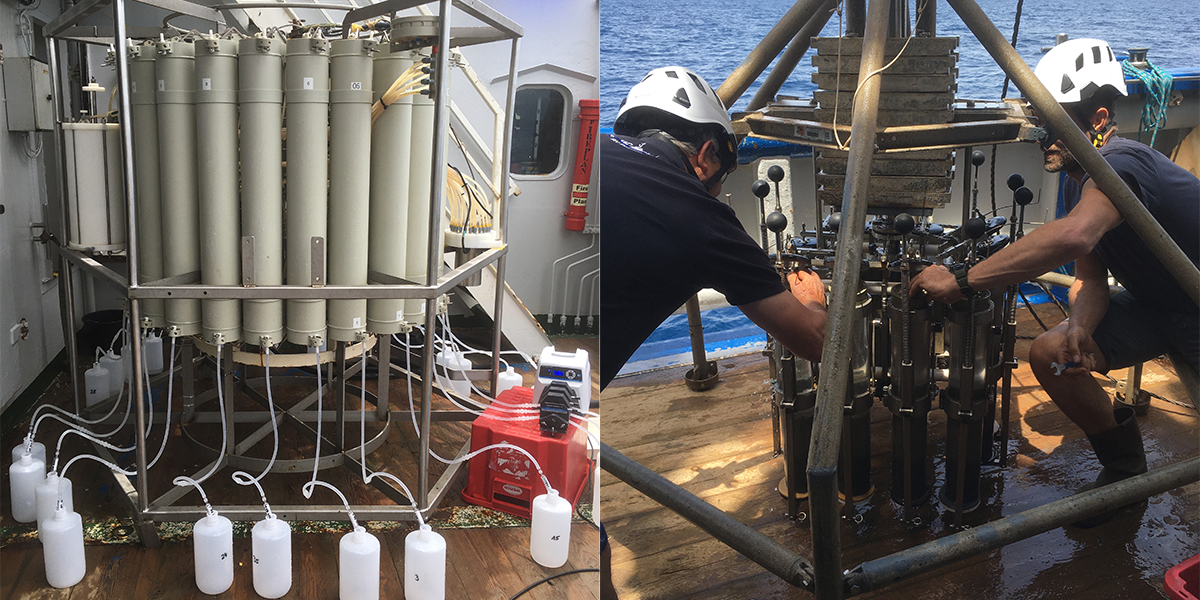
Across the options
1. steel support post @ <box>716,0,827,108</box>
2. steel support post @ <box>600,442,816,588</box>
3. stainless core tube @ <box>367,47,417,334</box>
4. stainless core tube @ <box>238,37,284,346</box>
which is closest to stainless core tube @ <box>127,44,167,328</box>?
stainless core tube @ <box>238,37,284,346</box>

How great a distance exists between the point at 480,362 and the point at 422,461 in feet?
11.1

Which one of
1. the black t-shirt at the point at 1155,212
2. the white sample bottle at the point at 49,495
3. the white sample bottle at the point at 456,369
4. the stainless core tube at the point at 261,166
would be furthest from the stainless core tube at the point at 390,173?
the black t-shirt at the point at 1155,212

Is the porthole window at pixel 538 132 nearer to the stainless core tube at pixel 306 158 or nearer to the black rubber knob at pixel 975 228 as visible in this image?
the stainless core tube at pixel 306 158

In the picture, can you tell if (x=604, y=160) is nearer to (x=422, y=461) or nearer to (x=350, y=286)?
(x=350, y=286)

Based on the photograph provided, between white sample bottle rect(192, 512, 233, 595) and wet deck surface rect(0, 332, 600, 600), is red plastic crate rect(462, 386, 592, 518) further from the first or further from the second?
white sample bottle rect(192, 512, 233, 595)

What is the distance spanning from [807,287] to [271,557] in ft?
7.14

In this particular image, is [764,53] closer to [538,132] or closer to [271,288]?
[271,288]

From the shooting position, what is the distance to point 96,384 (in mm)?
4578

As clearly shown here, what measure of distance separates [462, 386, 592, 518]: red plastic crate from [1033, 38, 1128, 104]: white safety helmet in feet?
8.29

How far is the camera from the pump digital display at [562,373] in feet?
12.1

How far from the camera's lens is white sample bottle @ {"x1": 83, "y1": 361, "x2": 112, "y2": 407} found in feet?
14.9

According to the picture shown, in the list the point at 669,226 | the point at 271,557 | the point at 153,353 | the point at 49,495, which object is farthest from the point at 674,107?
the point at 153,353

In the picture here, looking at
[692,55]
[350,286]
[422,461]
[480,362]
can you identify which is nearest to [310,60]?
[350,286]

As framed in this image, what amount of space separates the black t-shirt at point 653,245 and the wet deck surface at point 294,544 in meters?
1.60
